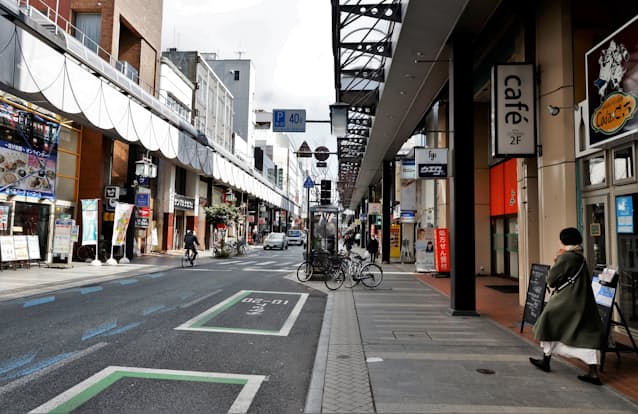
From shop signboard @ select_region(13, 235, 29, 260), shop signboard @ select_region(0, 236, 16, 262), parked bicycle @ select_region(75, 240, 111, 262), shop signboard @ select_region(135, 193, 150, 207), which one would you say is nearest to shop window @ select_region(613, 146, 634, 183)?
shop signboard @ select_region(0, 236, 16, 262)

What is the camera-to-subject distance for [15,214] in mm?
17109

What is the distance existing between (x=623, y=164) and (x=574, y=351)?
146 inches

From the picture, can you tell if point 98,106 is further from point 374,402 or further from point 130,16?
point 374,402

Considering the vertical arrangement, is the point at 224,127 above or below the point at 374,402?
above

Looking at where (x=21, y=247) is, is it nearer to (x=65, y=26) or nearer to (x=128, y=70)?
(x=128, y=70)

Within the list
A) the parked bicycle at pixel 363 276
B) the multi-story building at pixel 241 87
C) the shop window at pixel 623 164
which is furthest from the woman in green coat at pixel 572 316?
the multi-story building at pixel 241 87

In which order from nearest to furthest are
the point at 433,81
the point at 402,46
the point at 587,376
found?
the point at 587,376 < the point at 402,46 < the point at 433,81

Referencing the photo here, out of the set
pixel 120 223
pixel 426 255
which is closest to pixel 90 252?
pixel 120 223

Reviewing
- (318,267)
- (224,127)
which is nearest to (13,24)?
(318,267)

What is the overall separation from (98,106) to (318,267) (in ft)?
37.2

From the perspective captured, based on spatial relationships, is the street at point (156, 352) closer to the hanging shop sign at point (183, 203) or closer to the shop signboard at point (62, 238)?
the shop signboard at point (62, 238)

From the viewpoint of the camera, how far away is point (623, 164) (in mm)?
6969

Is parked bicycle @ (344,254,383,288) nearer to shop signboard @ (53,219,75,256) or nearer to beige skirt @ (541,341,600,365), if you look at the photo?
beige skirt @ (541,341,600,365)

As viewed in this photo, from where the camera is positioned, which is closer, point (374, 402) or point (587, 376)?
point (374, 402)
